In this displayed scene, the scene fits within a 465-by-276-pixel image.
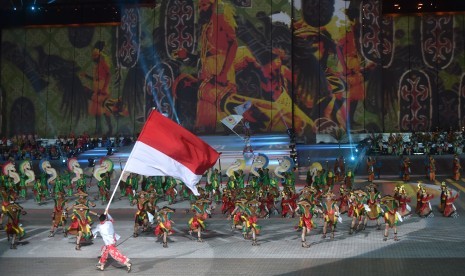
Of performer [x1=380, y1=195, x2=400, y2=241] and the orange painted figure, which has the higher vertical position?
the orange painted figure

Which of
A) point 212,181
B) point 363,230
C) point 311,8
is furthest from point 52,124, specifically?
point 363,230

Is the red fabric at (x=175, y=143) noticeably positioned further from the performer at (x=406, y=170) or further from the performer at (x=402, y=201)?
the performer at (x=406, y=170)

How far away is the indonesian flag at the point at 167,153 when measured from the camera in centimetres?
1125

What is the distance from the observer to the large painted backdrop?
3136 cm

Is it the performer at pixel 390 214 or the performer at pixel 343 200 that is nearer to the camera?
the performer at pixel 390 214

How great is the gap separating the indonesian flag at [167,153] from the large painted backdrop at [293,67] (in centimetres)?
1920

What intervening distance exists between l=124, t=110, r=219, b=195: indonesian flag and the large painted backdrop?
19.2 m

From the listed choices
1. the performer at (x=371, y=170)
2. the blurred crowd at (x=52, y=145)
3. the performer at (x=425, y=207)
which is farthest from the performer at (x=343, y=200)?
the blurred crowd at (x=52, y=145)

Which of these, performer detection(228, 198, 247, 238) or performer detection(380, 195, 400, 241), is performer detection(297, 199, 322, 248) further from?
performer detection(380, 195, 400, 241)

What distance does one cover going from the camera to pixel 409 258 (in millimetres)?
12062

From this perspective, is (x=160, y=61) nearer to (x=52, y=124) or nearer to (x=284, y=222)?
(x=52, y=124)

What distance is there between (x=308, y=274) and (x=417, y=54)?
75.1 feet

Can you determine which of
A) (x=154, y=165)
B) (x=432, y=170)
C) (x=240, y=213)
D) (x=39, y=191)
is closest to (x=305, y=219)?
(x=240, y=213)

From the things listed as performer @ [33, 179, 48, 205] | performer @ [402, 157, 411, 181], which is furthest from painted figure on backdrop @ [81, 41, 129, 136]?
performer @ [402, 157, 411, 181]
